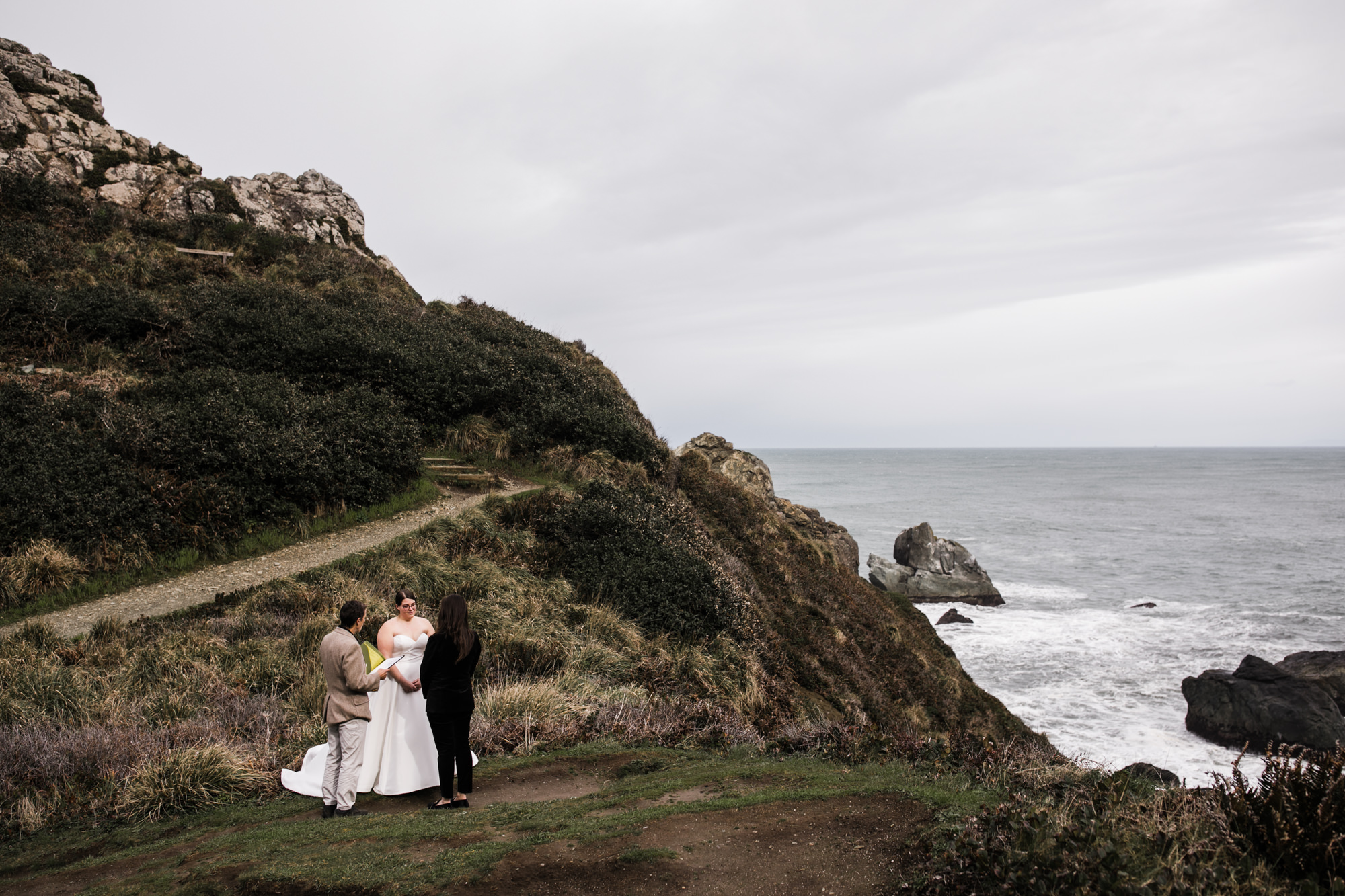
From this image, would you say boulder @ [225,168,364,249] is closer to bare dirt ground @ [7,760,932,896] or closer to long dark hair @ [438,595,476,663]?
long dark hair @ [438,595,476,663]

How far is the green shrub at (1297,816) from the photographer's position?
3301mm

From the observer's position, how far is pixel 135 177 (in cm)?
2638

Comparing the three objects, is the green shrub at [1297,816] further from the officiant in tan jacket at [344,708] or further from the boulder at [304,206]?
the boulder at [304,206]

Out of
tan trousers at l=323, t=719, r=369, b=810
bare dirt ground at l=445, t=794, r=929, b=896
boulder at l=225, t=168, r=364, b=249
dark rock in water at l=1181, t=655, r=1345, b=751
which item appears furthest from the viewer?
boulder at l=225, t=168, r=364, b=249

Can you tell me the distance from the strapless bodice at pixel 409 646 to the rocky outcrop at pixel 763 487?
20016mm

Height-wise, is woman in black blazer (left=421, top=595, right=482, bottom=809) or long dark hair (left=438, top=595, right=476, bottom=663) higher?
long dark hair (left=438, top=595, right=476, bottom=663)

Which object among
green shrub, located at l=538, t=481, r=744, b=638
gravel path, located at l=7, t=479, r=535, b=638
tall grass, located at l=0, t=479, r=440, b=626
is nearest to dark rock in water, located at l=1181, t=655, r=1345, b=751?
green shrub, located at l=538, t=481, r=744, b=638

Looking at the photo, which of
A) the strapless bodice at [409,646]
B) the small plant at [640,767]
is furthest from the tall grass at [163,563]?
the small plant at [640,767]

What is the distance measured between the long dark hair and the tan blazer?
0.72m

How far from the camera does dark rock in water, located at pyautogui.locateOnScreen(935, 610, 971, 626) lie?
32.2m

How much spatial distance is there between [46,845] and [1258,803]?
8047 millimetres

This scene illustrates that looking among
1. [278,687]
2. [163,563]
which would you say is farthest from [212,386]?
[278,687]

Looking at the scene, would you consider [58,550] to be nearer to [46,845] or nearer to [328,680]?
[46,845]

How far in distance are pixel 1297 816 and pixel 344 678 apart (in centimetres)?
635
